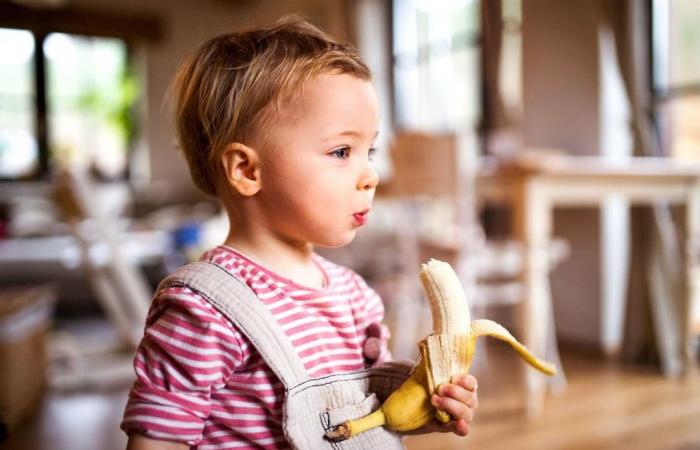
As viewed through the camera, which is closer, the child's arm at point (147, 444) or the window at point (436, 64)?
the child's arm at point (147, 444)

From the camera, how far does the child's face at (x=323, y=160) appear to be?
Answer: 27.1 inches

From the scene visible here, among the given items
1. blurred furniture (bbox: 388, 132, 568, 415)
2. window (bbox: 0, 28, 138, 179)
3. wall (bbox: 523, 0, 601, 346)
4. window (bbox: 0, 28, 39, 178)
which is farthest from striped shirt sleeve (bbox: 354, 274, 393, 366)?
window (bbox: 0, 28, 39, 178)

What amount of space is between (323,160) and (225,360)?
23 centimetres

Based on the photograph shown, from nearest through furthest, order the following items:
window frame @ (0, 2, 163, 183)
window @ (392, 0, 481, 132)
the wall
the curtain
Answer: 1. the curtain
2. the wall
3. window @ (392, 0, 481, 132)
4. window frame @ (0, 2, 163, 183)

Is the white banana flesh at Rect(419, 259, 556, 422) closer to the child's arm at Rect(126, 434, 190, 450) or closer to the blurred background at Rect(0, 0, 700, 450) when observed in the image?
the child's arm at Rect(126, 434, 190, 450)

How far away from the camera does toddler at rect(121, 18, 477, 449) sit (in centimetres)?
63

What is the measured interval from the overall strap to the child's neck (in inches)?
3.0

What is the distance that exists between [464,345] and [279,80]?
1.12ft

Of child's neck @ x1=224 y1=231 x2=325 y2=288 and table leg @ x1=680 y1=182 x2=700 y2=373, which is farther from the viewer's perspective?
table leg @ x1=680 y1=182 x2=700 y2=373

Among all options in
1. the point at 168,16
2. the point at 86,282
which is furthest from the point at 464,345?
the point at 168,16

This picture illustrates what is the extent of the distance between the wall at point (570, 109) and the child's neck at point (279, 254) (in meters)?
2.55

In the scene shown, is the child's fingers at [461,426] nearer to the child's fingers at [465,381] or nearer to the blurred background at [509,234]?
the child's fingers at [465,381]

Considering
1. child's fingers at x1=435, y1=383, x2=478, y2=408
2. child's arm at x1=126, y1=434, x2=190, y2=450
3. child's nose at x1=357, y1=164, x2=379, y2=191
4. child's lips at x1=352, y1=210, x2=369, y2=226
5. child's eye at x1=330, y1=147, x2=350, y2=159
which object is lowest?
child's arm at x1=126, y1=434, x2=190, y2=450

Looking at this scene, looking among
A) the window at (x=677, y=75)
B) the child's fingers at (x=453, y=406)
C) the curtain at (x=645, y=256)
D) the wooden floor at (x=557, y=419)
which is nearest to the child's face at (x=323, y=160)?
the child's fingers at (x=453, y=406)
